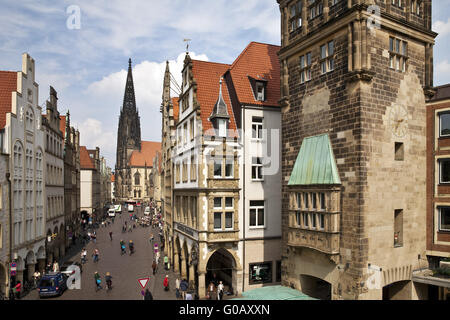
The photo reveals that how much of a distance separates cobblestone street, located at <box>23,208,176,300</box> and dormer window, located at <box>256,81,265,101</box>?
1559 centimetres

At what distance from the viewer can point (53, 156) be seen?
128 ft

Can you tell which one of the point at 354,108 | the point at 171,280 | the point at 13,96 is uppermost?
the point at 13,96

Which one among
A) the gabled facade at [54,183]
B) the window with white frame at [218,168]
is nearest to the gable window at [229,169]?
the window with white frame at [218,168]

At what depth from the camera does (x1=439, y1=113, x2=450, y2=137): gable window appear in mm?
17359

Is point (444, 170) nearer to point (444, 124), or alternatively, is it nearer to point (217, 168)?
point (444, 124)

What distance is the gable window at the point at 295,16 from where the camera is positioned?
19.3m

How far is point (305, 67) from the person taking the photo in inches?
752

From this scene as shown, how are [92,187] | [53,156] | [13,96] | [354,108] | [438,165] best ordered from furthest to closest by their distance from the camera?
[92,187], [53,156], [13,96], [438,165], [354,108]

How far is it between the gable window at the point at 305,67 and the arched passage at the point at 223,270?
42.7 feet

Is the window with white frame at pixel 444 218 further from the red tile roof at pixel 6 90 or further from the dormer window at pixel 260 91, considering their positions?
the red tile roof at pixel 6 90

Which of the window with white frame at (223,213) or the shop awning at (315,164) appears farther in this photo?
the window with white frame at (223,213)

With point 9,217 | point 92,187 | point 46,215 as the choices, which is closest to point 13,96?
point 9,217
